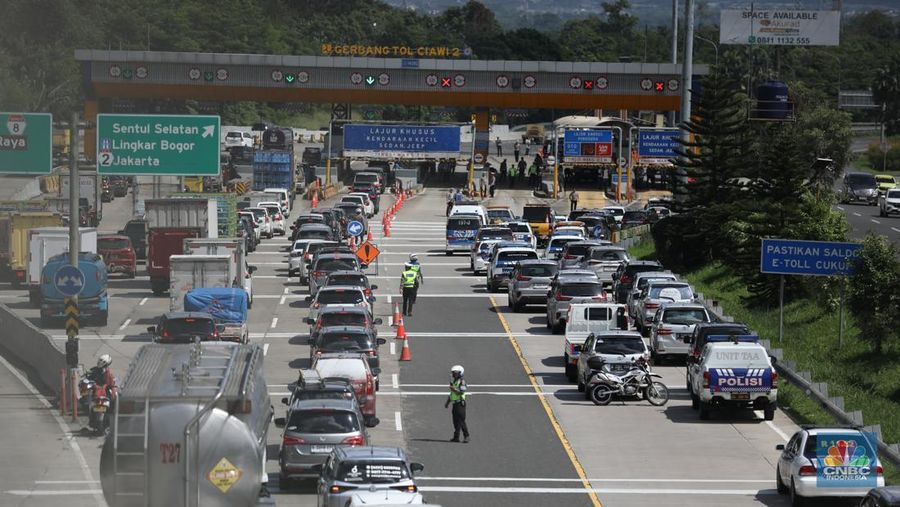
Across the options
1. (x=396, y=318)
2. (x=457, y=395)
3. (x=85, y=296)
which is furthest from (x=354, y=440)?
(x=85, y=296)

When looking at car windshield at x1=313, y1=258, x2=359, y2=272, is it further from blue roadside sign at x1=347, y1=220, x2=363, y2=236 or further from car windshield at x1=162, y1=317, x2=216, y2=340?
car windshield at x1=162, y1=317, x2=216, y2=340

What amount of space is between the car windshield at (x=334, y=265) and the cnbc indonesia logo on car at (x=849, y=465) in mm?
27664

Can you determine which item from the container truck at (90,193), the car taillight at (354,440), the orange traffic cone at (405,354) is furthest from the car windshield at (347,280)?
the container truck at (90,193)

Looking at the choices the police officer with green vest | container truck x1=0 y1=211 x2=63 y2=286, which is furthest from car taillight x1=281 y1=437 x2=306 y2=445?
container truck x1=0 y1=211 x2=63 y2=286

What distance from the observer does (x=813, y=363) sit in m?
37.6

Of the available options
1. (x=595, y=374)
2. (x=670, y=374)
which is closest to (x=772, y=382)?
(x=595, y=374)

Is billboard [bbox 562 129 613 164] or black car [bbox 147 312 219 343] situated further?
billboard [bbox 562 129 613 164]

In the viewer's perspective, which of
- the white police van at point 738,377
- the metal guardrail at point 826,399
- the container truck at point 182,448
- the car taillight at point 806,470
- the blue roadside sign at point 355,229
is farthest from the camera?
the blue roadside sign at point 355,229

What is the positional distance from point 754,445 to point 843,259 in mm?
9559

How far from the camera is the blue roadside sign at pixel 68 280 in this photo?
110ft

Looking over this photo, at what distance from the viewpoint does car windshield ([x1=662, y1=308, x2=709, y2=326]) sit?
1542 inches

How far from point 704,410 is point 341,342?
323 inches

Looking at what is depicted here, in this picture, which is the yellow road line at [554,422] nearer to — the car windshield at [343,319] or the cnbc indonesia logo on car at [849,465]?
the cnbc indonesia logo on car at [849,465]

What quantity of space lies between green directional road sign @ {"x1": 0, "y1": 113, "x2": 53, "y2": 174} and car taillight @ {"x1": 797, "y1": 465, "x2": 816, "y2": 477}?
34.0 m
